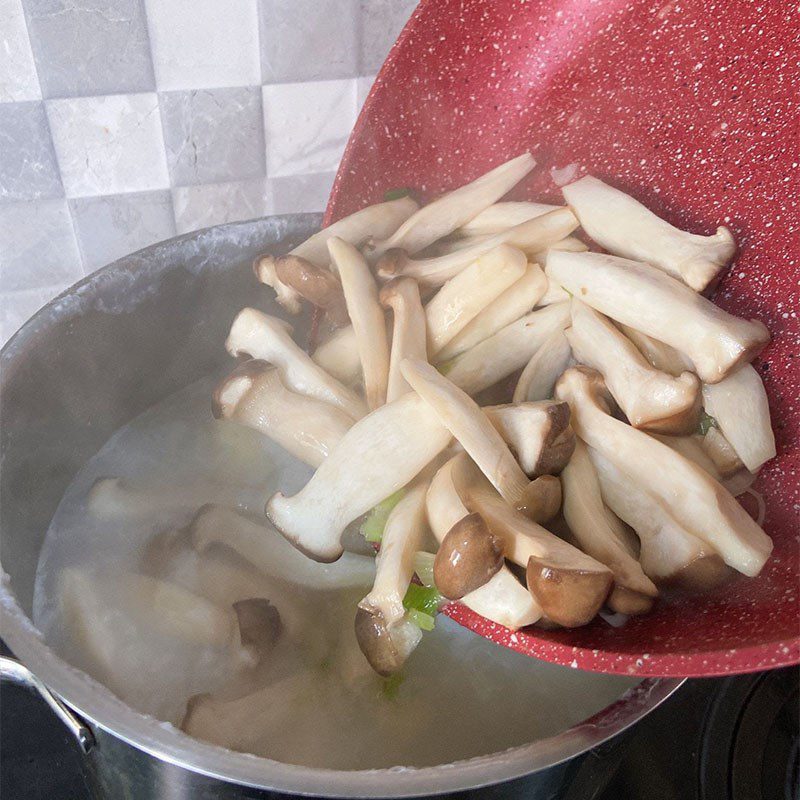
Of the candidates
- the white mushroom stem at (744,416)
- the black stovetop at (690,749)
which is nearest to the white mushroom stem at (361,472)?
the white mushroom stem at (744,416)

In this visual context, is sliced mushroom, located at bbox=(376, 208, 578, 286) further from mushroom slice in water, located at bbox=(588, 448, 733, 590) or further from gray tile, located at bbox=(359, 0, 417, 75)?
gray tile, located at bbox=(359, 0, 417, 75)

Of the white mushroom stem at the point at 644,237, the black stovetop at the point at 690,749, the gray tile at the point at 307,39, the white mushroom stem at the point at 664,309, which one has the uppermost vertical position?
the gray tile at the point at 307,39

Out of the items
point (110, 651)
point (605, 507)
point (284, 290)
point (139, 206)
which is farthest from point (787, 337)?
point (139, 206)

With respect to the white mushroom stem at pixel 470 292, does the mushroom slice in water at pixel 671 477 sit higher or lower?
lower

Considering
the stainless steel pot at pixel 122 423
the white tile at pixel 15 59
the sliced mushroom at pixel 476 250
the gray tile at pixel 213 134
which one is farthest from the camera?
the gray tile at pixel 213 134

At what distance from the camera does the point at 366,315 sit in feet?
2.39

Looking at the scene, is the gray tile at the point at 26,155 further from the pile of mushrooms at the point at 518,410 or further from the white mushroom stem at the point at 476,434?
the white mushroom stem at the point at 476,434

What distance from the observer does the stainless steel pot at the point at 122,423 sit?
51cm

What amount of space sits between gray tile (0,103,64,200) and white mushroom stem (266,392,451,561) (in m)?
0.54

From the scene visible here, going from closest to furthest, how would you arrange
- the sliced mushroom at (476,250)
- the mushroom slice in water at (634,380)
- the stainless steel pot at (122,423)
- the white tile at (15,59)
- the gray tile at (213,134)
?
the stainless steel pot at (122,423), the mushroom slice in water at (634,380), the sliced mushroom at (476,250), the white tile at (15,59), the gray tile at (213,134)

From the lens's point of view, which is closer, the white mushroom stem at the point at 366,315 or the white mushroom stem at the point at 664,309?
the white mushroom stem at the point at 664,309

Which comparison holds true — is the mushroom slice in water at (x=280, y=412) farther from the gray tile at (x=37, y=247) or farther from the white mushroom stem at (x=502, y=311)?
the gray tile at (x=37, y=247)

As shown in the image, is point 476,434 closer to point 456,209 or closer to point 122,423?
point 456,209

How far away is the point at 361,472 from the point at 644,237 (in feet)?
1.02
